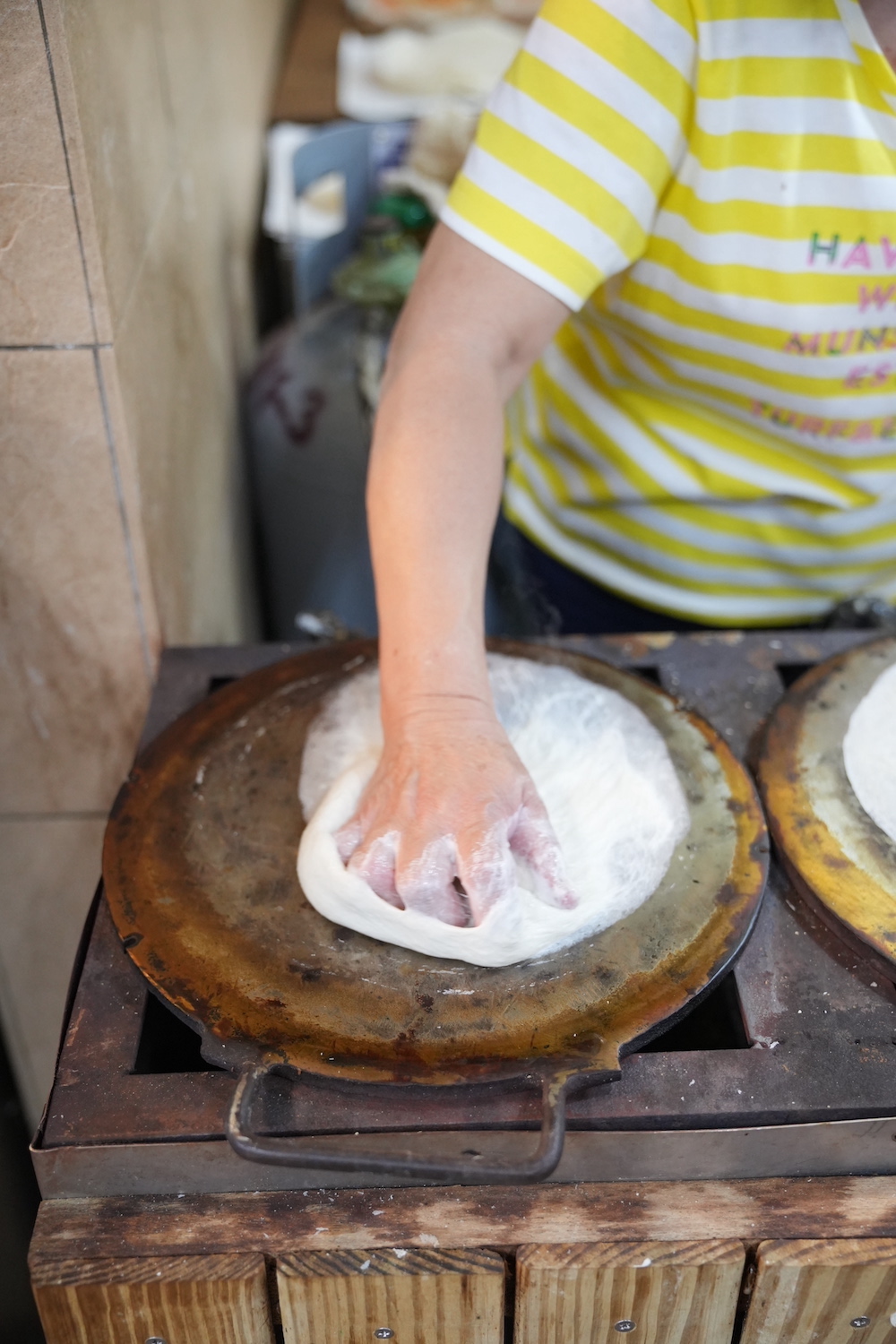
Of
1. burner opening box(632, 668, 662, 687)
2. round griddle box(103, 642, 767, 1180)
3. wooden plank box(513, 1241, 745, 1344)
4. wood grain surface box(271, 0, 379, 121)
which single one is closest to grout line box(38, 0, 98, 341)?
round griddle box(103, 642, 767, 1180)

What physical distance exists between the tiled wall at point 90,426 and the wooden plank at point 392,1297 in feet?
2.09

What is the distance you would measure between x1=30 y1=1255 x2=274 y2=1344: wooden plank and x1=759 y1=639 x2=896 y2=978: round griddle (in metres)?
0.47

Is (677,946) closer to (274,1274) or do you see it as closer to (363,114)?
(274,1274)

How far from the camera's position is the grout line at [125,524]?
38.6 inches

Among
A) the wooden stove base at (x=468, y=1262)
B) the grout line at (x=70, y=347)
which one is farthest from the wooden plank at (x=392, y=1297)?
the grout line at (x=70, y=347)

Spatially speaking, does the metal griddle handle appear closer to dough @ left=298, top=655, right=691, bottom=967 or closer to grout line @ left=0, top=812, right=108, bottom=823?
dough @ left=298, top=655, right=691, bottom=967

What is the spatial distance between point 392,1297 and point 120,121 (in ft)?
3.32

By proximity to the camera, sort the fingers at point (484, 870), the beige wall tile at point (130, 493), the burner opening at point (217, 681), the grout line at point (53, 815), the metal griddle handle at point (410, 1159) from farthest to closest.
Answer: the grout line at point (53, 815), the burner opening at point (217, 681), the beige wall tile at point (130, 493), the fingers at point (484, 870), the metal griddle handle at point (410, 1159)

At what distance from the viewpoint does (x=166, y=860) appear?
85cm

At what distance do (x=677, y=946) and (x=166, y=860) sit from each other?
397 millimetres

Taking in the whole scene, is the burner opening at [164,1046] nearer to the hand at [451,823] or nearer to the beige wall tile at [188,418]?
the hand at [451,823]

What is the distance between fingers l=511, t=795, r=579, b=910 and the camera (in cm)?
79

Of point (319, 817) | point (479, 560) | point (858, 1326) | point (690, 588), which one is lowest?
point (858, 1326)

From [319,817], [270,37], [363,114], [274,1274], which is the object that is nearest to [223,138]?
[363,114]
